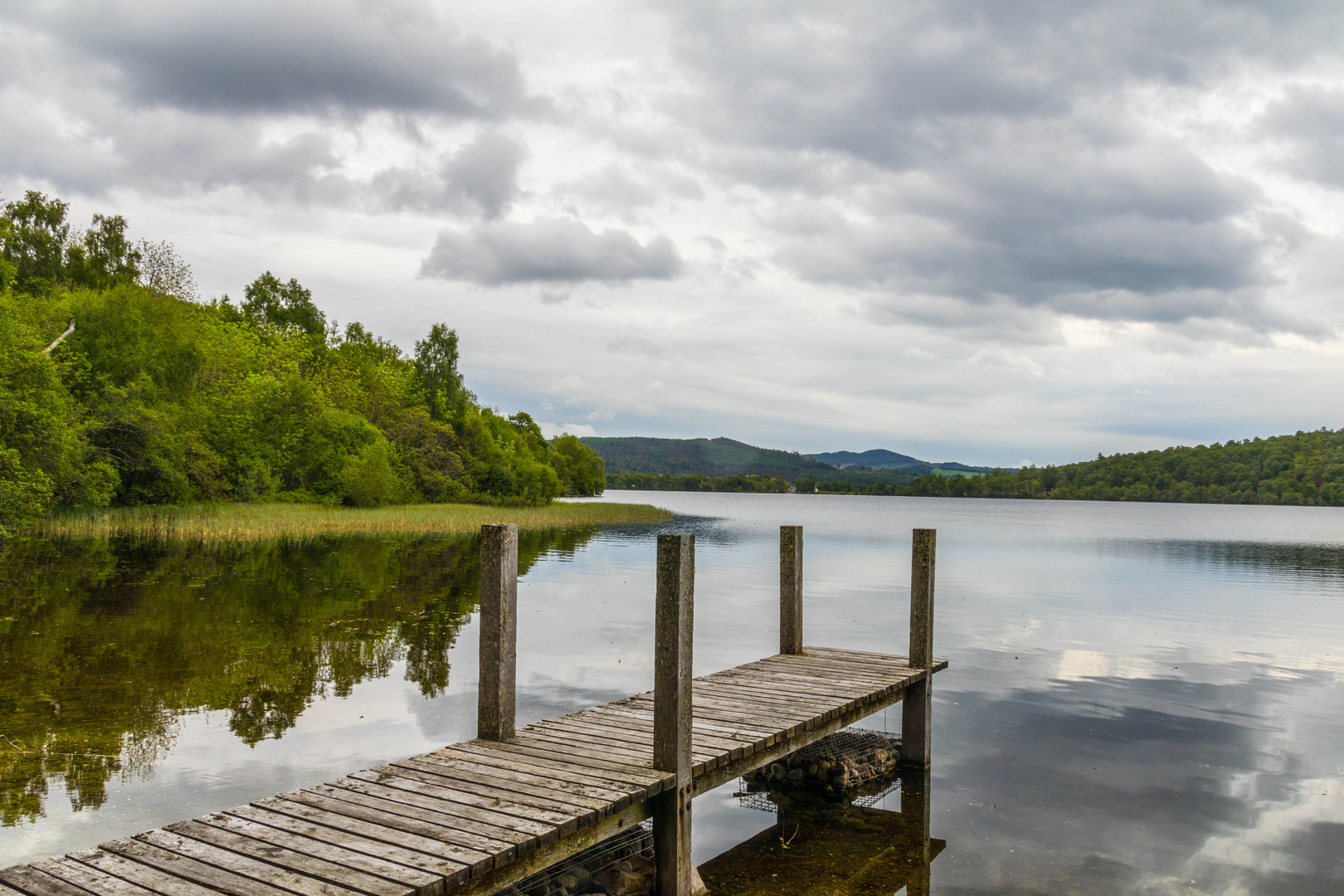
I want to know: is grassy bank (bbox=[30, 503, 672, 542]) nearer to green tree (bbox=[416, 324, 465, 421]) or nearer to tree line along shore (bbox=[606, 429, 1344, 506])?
green tree (bbox=[416, 324, 465, 421])

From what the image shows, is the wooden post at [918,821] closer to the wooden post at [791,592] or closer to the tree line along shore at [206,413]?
the wooden post at [791,592]

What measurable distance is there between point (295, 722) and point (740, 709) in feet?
18.7

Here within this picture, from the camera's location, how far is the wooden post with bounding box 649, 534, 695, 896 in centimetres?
642

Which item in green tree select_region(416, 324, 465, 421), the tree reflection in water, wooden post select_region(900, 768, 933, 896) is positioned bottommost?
wooden post select_region(900, 768, 933, 896)

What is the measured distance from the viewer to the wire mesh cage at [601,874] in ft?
20.1

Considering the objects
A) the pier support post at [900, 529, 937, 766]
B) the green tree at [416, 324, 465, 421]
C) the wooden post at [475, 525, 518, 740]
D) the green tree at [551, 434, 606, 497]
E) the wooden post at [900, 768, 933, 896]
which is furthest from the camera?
the green tree at [551, 434, 606, 497]

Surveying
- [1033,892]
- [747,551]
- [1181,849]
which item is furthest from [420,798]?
[747,551]

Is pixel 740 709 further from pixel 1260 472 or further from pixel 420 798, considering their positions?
pixel 1260 472

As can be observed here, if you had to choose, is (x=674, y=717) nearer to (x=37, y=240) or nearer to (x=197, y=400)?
(x=197, y=400)

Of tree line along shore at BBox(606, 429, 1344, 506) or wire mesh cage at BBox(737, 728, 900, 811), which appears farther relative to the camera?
tree line along shore at BBox(606, 429, 1344, 506)

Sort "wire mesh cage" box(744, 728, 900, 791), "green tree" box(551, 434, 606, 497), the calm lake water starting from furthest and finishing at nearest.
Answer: "green tree" box(551, 434, 606, 497)
"wire mesh cage" box(744, 728, 900, 791)
the calm lake water

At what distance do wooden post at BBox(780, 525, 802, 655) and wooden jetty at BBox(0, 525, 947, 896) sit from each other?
5.11ft

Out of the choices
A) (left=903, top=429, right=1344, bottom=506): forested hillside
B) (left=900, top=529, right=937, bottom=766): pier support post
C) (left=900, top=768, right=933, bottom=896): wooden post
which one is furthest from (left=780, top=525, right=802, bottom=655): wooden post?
(left=903, top=429, right=1344, bottom=506): forested hillside

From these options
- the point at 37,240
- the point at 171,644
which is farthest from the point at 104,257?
the point at 171,644
